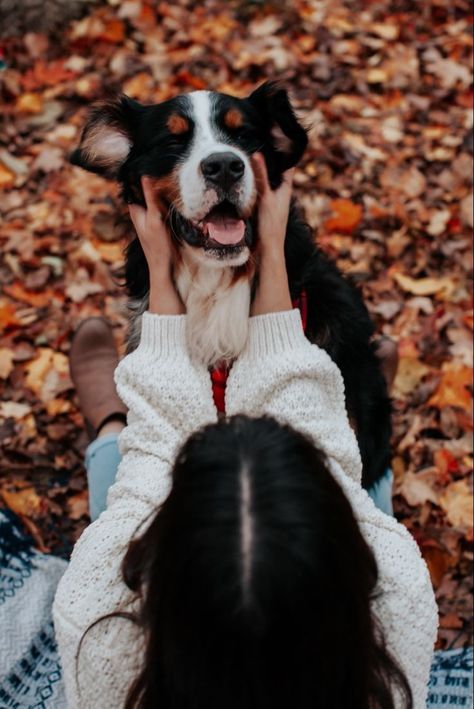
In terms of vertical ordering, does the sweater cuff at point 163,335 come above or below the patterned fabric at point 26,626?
above

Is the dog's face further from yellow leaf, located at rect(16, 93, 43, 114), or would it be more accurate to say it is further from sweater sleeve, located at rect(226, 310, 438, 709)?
yellow leaf, located at rect(16, 93, 43, 114)

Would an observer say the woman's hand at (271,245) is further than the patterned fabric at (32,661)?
Yes

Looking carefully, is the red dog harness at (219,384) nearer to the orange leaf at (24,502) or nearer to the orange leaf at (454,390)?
the orange leaf at (24,502)

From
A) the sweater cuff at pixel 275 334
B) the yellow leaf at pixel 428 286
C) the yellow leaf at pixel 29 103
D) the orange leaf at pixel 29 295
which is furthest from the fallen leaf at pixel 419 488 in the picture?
the yellow leaf at pixel 29 103

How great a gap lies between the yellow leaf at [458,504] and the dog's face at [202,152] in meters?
1.38

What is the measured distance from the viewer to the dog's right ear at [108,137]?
93.5 inches

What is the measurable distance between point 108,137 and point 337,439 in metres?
1.32

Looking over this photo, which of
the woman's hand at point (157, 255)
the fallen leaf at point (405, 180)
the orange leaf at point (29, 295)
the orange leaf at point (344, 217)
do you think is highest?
the woman's hand at point (157, 255)

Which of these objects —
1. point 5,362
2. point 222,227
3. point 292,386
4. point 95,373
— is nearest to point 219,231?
point 222,227

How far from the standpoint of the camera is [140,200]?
2.44 m

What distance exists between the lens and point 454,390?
3.26 m

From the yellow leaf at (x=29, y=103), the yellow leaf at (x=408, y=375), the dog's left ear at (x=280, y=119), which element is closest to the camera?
the dog's left ear at (x=280, y=119)

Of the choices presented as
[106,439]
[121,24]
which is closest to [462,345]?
[106,439]

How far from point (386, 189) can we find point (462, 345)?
113 centimetres
